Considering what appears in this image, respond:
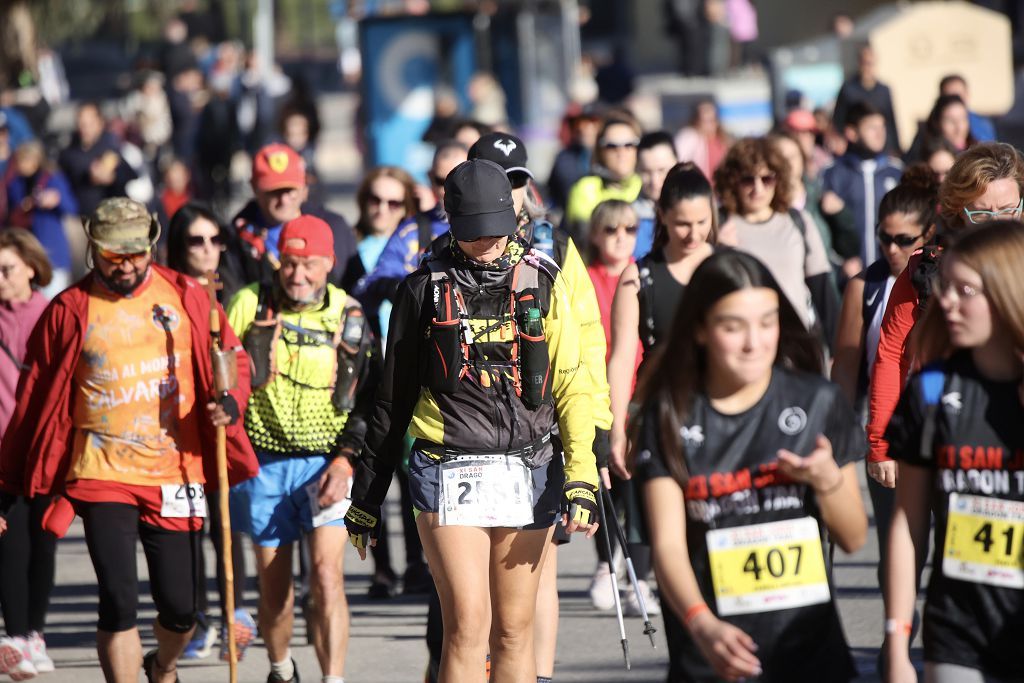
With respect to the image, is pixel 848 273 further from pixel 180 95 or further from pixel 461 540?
pixel 180 95

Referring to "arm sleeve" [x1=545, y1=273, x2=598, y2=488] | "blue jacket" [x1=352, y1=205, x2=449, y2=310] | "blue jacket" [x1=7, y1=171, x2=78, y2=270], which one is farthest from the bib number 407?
"blue jacket" [x1=7, y1=171, x2=78, y2=270]

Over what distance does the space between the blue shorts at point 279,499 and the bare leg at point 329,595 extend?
0.18 feet

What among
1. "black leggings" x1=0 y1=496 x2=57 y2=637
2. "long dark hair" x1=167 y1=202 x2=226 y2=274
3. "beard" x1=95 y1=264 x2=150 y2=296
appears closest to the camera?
"beard" x1=95 y1=264 x2=150 y2=296

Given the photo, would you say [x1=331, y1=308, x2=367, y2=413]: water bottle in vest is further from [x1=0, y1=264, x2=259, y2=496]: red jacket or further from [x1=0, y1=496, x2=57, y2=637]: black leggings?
[x1=0, y1=496, x2=57, y2=637]: black leggings

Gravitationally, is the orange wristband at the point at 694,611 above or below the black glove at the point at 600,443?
below

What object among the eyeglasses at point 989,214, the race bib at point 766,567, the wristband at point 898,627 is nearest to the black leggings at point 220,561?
the eyeglasses at point 989,214

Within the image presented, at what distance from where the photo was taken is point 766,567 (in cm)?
→ 393

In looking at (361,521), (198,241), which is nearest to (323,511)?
(361,521)

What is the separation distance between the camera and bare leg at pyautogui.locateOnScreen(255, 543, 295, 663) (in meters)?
6.38

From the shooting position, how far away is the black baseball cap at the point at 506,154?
20.5 ft

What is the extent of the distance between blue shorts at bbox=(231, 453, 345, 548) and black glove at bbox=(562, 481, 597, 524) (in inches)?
55.1

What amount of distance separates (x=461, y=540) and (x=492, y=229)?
975mm

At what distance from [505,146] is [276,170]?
176 centimetres

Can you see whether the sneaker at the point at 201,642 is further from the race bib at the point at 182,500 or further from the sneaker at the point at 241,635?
the race bib at the point at 182,500
